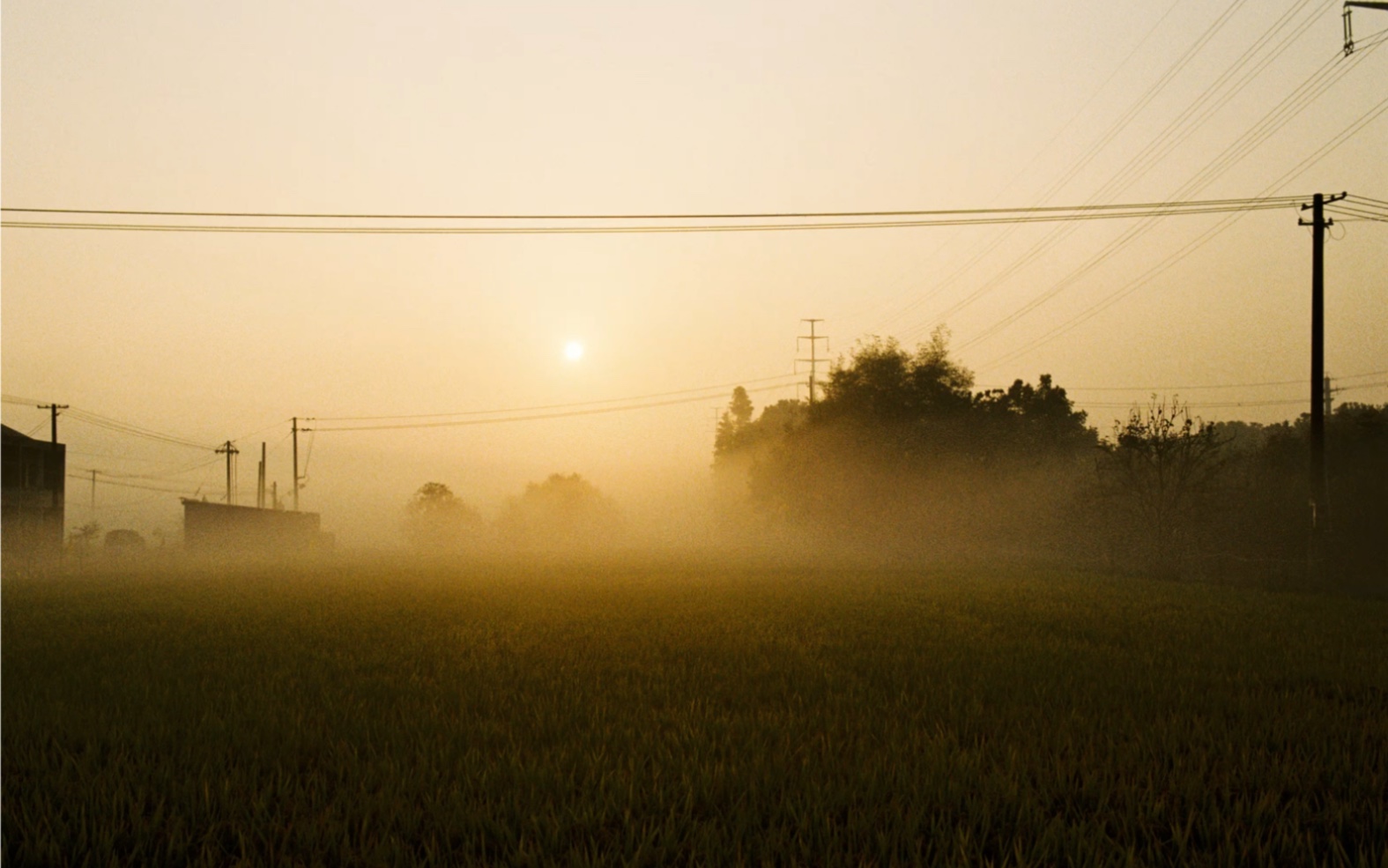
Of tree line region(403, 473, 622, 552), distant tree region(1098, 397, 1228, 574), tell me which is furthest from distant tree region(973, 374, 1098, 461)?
tree line region(403, 473, 622, 552)

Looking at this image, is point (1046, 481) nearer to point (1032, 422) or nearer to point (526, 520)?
point (1032, 422)

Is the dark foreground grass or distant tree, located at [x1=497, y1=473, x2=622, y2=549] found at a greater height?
the dark foreground grass

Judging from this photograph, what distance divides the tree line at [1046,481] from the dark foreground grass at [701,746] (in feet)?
63.3

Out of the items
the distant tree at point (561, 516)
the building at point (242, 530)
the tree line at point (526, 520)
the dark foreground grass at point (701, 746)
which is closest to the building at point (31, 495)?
the building at point (242, 530)

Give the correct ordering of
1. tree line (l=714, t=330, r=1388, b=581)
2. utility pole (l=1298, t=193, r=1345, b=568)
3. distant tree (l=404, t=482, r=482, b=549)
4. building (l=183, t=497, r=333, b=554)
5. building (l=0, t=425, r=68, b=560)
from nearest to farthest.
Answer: utility pole (l=1298, t=193, r=1345, b=568) < tree line (l=714, t=330, r=1388, b=581) < building (l=0, t=425, r=68, b=560) < building (l=183, t=497, r=333, b=554) < distant tree (l=404, t=482, r=482, b=549)

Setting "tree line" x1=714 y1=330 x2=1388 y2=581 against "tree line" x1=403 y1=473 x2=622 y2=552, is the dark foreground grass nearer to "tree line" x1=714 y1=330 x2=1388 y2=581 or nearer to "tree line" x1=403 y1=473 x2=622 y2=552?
"tree line" x1=714 y1=330 x2=1388 y2=581

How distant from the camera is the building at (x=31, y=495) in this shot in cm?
4322

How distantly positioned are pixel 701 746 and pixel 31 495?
53992 mm

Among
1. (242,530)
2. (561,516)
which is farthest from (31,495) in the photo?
(561,516)

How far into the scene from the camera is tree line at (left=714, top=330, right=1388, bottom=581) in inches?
1178

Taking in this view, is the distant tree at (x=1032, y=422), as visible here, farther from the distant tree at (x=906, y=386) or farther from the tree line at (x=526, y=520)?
the tree line at (x=526, y=520)

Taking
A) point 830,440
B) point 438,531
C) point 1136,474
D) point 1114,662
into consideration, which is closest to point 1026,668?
point 1114,662

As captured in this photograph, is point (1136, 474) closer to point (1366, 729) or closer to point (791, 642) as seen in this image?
point (791, 642)

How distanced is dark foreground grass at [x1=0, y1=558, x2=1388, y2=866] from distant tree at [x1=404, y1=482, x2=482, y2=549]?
9623cm
